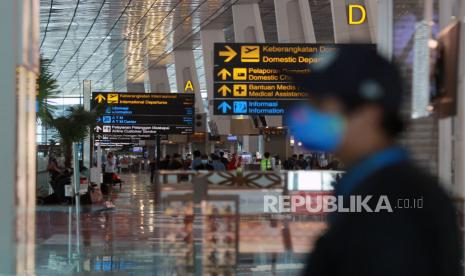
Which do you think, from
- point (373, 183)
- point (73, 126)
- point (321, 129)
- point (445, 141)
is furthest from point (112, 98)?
point (373, 183)

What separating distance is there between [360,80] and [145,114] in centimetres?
2919

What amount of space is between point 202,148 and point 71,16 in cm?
1207

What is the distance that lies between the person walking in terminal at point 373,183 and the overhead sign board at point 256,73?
12774 millimetres

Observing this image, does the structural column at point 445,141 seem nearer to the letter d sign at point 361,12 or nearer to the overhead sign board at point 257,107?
the overhead sign board at point 257,107

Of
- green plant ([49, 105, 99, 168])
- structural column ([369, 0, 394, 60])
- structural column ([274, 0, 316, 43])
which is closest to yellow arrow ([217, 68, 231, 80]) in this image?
structural column ([369, 0, 394, 60])

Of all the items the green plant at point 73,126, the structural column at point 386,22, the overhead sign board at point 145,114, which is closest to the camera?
the structural column at point 386,22

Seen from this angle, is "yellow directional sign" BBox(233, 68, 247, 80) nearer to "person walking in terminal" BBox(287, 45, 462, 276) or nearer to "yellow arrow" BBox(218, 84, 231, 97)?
"yellow arrow" BBox(218, 84, 231, 97)

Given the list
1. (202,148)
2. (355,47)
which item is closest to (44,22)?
(202,148)

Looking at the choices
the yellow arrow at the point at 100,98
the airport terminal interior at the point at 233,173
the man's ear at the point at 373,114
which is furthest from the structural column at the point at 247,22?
the man's ear at the point at 373,114

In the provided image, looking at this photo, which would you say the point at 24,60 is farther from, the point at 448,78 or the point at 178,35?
the point at 178,35

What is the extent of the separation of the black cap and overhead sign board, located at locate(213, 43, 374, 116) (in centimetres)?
1279

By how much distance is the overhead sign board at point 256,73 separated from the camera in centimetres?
1469

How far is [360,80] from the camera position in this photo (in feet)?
5.53

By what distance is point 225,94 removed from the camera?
48.0 ft
